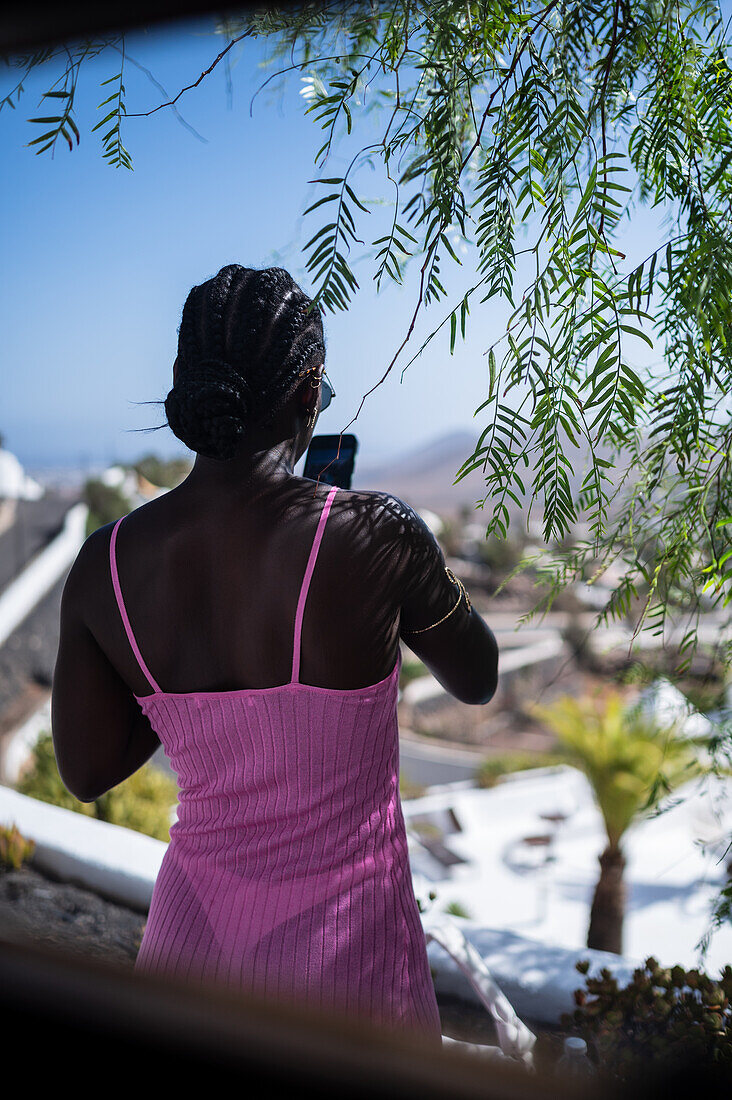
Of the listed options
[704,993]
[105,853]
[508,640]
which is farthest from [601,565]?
[508,640]

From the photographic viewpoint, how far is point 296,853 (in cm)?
119

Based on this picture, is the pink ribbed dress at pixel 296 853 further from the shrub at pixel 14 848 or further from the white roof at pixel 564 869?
the white roof at pixel 564 869

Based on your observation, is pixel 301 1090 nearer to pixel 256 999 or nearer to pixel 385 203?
pixel 256 999

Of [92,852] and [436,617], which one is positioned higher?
[436,617]

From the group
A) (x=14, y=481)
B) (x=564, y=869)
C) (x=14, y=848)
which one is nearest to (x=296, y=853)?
(x=14, y=848)

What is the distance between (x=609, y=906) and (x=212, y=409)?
6.13 m

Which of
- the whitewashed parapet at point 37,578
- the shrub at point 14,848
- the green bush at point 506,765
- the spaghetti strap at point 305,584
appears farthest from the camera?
the green bush at point 506,765

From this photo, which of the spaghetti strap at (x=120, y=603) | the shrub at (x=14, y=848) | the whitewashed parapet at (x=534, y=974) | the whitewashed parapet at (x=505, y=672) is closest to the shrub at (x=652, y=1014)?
the whitewashed parapet at (x=534, y=974)

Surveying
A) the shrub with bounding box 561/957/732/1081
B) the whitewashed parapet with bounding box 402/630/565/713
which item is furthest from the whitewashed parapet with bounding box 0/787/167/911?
the whitewashed parapet with bounding box 402/630/565/713

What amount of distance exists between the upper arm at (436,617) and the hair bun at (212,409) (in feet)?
0.69

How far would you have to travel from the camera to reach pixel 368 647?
1.16 m

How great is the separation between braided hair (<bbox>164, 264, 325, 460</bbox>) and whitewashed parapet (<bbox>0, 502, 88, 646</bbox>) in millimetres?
11960

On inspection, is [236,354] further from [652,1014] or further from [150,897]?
[150,897]

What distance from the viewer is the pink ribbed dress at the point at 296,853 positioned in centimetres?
116
